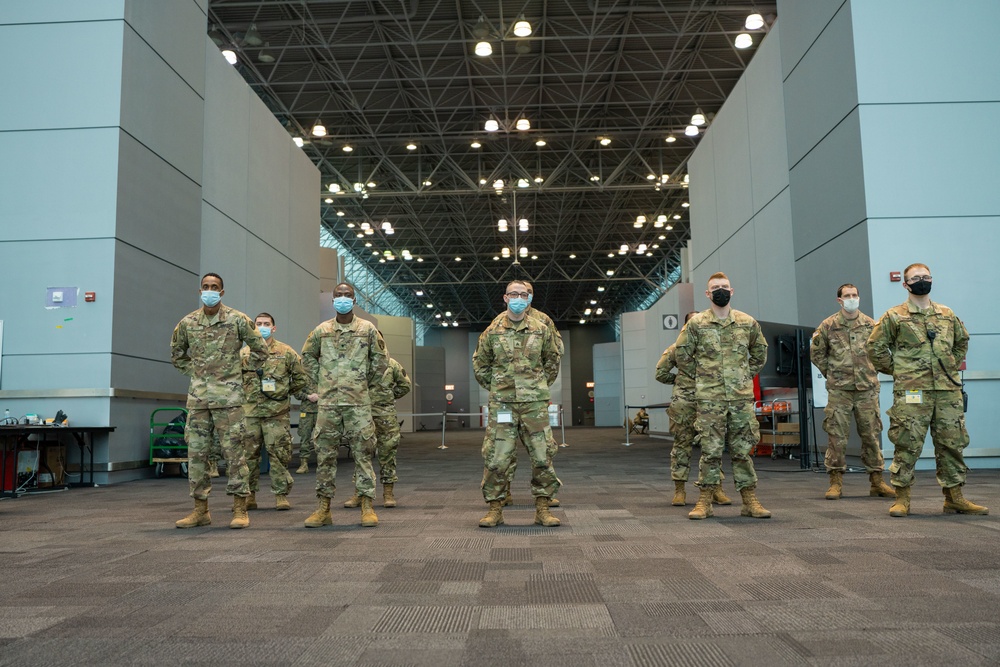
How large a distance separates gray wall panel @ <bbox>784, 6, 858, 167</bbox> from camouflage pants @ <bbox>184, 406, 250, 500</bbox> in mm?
8903

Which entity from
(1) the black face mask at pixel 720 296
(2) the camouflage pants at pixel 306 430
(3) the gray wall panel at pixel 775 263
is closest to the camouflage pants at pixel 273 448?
(2) the camouflage pants at pixel 306 430

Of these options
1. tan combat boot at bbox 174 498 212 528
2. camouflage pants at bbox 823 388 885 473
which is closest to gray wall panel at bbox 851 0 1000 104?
camouflage pants at bbox 823 388 885 473

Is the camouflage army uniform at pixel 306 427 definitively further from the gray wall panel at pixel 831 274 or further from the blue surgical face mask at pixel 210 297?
the gray wall panel at pixel 831 274

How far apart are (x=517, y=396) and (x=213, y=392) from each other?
2505 millimetres

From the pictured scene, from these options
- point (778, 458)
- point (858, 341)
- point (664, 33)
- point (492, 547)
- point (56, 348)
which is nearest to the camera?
point (492, 547)

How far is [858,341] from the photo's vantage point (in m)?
7.59

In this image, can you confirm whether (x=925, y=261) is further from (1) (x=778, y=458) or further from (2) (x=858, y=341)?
(1) (x=778, y=458)

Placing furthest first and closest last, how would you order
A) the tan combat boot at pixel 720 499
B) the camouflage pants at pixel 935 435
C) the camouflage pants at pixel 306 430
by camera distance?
the camouflage pants at pixel 306 430 → the tan combat boot at pixel 720 499 → the camouflage pants at pixel 935 435

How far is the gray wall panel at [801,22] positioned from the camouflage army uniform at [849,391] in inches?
216

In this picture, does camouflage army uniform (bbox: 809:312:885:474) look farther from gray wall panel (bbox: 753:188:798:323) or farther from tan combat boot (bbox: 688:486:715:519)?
gray wall panel (bbox: 753:188:798:323)

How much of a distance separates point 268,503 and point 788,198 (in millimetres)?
9387

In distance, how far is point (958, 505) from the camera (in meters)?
5.95

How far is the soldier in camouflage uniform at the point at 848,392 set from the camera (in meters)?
7.36

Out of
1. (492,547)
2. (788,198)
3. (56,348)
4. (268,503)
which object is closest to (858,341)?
(492,547)
